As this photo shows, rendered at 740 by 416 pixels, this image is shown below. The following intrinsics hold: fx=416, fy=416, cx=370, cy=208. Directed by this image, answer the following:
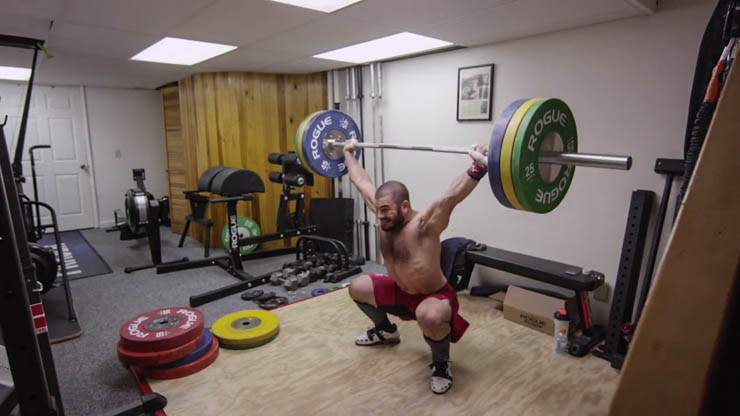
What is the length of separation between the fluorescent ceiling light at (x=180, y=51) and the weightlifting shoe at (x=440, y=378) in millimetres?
2993

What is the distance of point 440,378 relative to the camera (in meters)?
2.22

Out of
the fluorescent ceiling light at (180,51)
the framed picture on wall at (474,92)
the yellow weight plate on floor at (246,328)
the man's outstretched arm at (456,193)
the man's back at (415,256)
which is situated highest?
the fluorescent ceiling light at (180,51)

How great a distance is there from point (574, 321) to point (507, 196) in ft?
5.32

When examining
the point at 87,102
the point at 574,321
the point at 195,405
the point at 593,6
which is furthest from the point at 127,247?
the point at 593,6

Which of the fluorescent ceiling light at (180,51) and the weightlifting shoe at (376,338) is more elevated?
the fluorescent ceiling light at (180,51)

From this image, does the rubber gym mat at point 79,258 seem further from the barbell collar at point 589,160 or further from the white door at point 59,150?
the barbell collar at point 589,160

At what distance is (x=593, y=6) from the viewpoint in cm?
234

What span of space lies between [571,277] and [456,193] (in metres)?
1.17

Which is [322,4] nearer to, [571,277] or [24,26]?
[24,26]

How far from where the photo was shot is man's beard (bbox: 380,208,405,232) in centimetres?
A: 225

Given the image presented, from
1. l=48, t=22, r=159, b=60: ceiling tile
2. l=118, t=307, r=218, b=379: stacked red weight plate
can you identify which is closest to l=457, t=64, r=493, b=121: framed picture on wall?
l=48, t=22, r=159, b=60: ceiling tile

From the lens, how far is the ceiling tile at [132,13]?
236 cm

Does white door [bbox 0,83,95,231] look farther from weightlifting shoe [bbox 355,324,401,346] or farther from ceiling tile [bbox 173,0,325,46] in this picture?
weightlifting shoe [bbox 355,324,401,346]

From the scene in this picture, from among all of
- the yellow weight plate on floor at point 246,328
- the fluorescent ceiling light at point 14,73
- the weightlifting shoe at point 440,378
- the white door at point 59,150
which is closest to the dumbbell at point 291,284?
the yellow weight plate on floor at point 246,328
